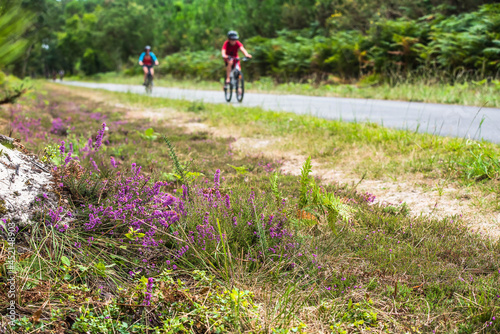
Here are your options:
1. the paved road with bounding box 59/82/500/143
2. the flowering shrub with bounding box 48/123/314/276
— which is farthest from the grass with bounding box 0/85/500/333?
the paved road with bounding box 59/82/500/143

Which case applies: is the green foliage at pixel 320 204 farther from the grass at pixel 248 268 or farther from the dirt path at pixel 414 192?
the dirt path at pixel 414 192

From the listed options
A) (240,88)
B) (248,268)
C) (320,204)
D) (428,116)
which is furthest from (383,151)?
(240,88)

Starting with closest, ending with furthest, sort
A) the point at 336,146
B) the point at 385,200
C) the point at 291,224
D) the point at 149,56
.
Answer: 1. the point at 291,224
2. the point at 385,200
3. the point at 336,146
4. the point at 149,56

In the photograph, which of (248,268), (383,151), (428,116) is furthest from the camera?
(428,116)

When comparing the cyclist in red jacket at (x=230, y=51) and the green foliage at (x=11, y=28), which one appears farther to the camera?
the cyclist in red jacket at (x=230, y=51)

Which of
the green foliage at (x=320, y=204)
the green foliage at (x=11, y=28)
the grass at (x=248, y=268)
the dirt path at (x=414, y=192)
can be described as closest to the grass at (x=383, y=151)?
the dirt path at (x=414, y=192)

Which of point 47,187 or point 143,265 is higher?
point 47,187

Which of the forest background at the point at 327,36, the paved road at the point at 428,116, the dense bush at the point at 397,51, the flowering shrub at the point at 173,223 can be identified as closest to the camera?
the flowering shrub at the point at 173,223

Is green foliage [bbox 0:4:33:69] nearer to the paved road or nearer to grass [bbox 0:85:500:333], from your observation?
grass [bbox 0:85:500:333]

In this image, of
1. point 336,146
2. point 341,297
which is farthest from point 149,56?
point 341,297

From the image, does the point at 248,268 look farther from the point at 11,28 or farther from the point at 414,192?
the point at 414,192

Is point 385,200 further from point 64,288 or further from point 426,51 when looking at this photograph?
point 426,51

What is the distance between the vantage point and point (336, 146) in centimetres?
572

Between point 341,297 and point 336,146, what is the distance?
387cm
